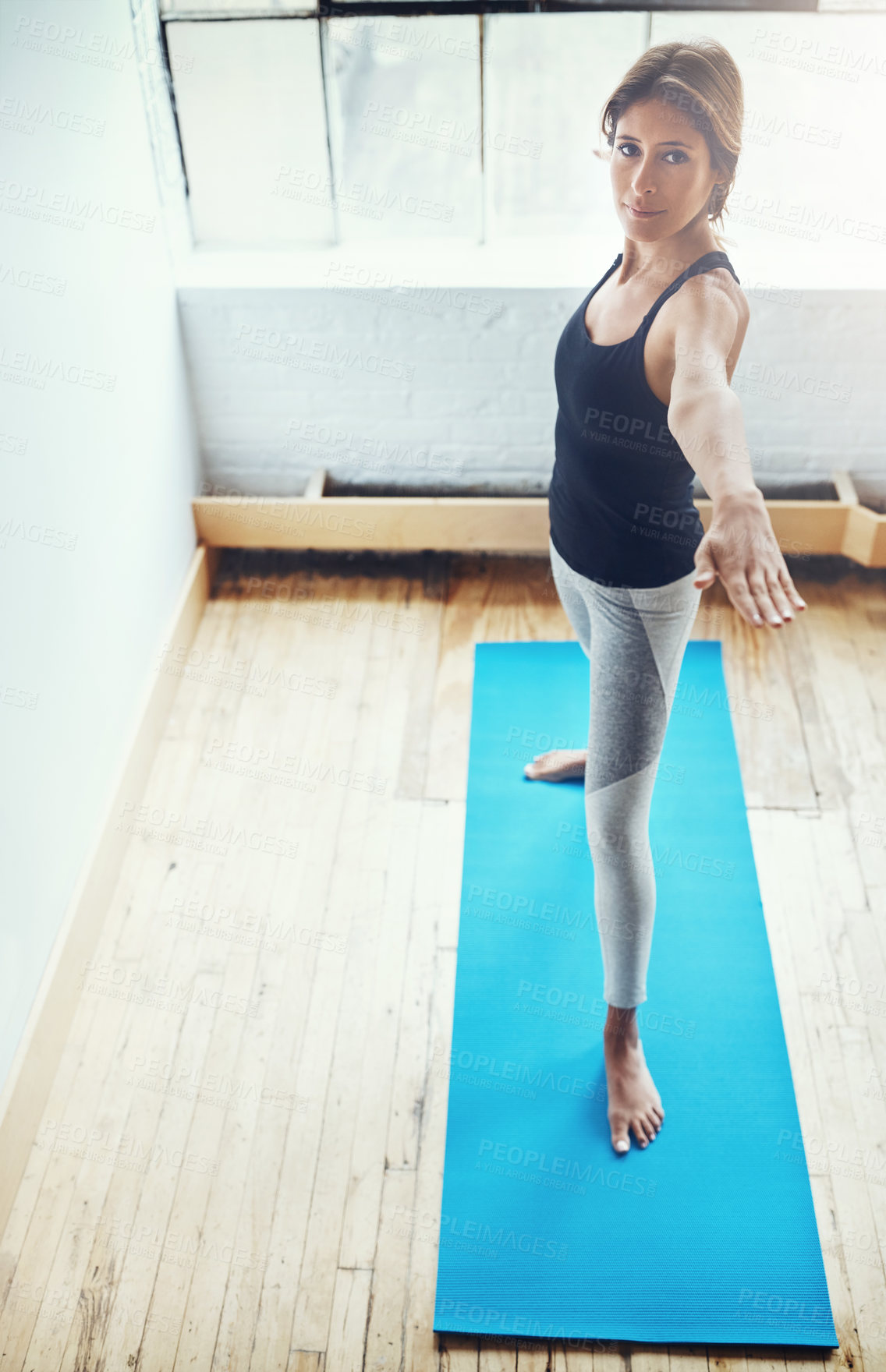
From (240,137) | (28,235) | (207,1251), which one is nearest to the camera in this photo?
(207,1251)

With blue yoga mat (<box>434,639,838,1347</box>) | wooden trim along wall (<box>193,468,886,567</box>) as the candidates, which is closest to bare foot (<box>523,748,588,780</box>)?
blue yoga mat (<box>434,639,838,1347</box>)

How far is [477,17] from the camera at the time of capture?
2873mm

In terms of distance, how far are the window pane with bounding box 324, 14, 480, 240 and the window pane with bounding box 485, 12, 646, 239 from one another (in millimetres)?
62

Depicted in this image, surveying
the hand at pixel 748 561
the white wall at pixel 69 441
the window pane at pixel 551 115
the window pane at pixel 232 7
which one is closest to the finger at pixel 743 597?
the hand at pixel 748 561

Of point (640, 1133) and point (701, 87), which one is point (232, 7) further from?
point (640, 1133)

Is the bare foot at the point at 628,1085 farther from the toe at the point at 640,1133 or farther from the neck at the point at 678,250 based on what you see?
the neck at the point at 678,250

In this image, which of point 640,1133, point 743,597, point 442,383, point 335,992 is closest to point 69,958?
point 335,992

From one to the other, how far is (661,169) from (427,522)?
192 cm

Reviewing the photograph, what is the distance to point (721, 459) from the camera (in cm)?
132

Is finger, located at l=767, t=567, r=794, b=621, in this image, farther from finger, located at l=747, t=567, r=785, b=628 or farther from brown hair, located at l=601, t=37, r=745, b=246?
brown hair, located at l=601, t=37, r=745, b=246

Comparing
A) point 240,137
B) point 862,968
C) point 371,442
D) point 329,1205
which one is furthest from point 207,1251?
point 240,137

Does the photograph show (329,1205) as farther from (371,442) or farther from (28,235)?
(371,442)

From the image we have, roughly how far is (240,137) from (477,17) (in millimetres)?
707

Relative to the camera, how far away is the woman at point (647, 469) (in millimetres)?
1377
